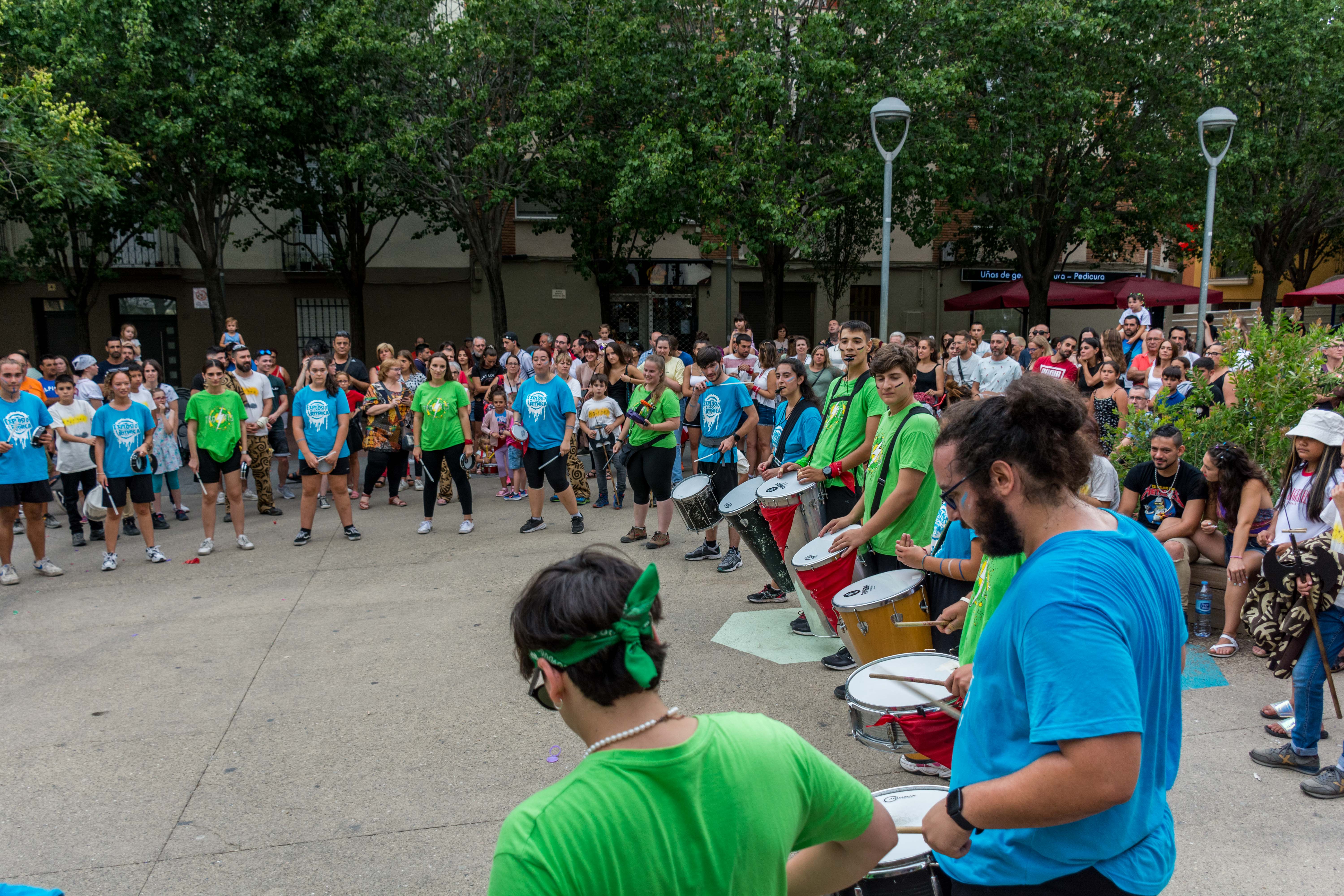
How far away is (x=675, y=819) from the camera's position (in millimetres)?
1382

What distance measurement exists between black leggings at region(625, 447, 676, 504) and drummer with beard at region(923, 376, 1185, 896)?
618 centimetres

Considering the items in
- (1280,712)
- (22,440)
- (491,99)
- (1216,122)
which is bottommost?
(1280,712)

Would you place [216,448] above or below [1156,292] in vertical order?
below

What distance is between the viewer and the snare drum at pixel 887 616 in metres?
3.85

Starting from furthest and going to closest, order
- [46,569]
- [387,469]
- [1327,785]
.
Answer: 1. [387,469]
2. [46,569]
3. [1327,785]

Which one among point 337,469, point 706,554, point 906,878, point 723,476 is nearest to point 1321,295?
point 723,476

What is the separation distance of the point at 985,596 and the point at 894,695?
0.58 m

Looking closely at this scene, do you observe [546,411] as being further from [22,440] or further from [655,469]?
[22,440]

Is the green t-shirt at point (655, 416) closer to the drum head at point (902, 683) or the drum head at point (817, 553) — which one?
the drum head at point (817, 553)

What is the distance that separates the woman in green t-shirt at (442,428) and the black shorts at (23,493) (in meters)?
3.01

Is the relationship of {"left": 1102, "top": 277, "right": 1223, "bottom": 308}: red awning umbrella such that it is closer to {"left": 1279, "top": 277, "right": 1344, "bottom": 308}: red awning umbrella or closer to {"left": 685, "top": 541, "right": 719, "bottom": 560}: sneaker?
{"left": 1279, "top": 277, "right": 1344, "bottom": 308}: red awning umbrella

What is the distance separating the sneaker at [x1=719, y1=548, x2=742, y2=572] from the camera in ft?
24.1

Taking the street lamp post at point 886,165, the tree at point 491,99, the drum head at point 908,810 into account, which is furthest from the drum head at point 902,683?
the tree at point 491,99

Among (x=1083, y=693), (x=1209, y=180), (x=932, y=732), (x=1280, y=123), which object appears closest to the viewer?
(x=1083, y=693)
